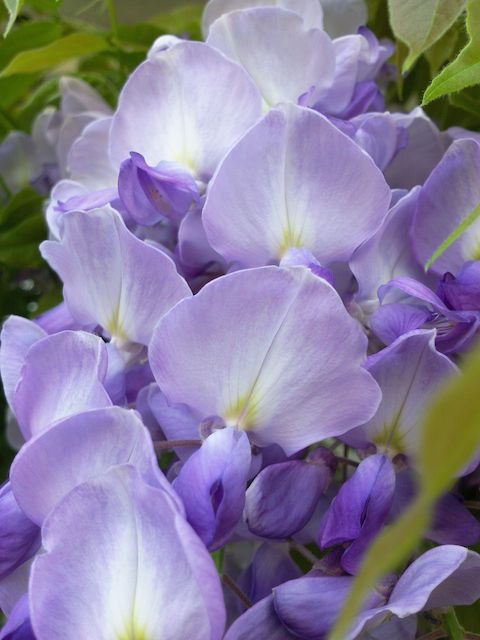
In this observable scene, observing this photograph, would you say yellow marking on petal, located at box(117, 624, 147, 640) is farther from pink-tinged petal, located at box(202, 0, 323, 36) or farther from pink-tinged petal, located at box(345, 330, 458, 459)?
pink-tinged petal, located at box(202, 0, 323, 36)

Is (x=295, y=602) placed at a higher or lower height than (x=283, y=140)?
lower

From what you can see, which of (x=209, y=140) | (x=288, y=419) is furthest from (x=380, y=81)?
(x=288, y=419)

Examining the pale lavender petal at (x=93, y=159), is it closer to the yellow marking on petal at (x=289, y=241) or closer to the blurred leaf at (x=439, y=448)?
the yellow marking on petal at (x=289, y=241)

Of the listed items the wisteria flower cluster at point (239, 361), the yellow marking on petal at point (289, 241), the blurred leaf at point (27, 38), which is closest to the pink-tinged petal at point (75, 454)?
the wisteria flower cluster at point (239, 361)

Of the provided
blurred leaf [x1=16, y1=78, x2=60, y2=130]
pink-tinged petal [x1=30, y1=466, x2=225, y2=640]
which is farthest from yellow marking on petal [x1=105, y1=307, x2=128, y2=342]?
blurred leaf [x1=16, y1=78, x2=60, y2=130]

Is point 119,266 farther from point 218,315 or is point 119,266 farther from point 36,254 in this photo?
Answer: point 36,254

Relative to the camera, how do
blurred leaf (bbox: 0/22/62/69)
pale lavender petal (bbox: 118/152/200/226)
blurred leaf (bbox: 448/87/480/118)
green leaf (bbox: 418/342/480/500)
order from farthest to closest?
blurred leaf (bbox: 0/22/62/69)
blurred leaf (bbox: 448/87/480/118)
pale lavender petal (bbox: 118/152/200/226)
green leaf (bbox: 418/342/480/500)

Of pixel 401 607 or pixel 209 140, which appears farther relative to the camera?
pixel 209 140
